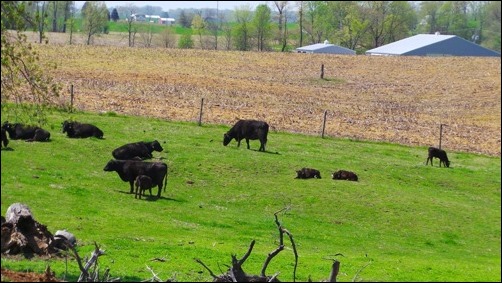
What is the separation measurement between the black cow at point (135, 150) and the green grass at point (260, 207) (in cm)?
60

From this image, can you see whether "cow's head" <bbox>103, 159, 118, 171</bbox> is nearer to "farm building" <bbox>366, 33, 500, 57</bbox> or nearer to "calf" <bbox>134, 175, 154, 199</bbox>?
"calf" <bbox>134, 175, 154, 199</bbox>

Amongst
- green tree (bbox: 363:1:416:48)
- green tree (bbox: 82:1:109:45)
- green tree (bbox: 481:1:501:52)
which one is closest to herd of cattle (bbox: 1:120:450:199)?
green tree (bbox: 363:1:416:48)

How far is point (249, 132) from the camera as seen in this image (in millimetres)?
36500

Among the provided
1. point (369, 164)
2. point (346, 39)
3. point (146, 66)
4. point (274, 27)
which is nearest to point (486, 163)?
point (369, 164)

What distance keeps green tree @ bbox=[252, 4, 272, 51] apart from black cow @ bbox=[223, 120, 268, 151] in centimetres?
6006

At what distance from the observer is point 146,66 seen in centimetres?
7119

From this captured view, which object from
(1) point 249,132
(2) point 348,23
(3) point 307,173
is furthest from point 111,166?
(2) point 348,23

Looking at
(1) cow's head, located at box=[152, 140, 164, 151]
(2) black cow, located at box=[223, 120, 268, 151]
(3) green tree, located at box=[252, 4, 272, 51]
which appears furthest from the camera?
(3) green tree, located at box=[252, 4, 272, 51]

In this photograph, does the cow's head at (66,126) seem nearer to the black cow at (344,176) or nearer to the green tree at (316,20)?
the black cow at (344,176)

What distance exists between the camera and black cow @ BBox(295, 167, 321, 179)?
3055 cm

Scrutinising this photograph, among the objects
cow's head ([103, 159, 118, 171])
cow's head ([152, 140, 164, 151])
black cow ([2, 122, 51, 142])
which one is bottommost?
cow's head ([103, 159, 118, 171])

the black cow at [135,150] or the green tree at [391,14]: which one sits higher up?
the green tree at [391,14]

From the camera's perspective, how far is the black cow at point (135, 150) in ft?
102

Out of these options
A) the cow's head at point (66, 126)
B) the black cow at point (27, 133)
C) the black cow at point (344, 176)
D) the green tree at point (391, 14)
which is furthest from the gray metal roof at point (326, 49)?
the black cow at point (27, 133)
